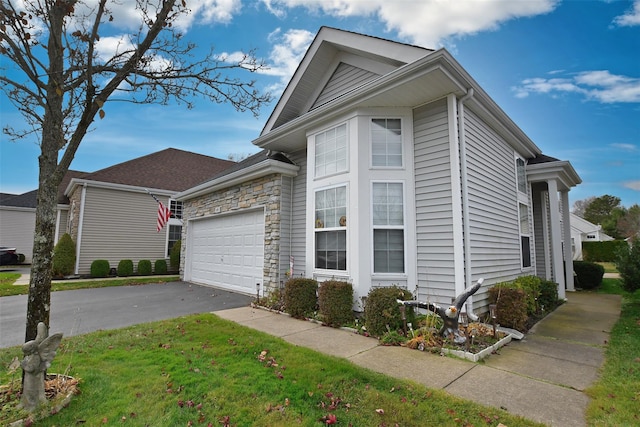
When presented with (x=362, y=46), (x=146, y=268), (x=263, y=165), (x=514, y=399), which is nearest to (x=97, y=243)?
(x=146, y=268)

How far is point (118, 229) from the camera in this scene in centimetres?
1454

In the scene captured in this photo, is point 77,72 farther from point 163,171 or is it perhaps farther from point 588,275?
point 163,171

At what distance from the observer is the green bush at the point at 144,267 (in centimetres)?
1437

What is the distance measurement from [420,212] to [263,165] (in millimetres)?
4195

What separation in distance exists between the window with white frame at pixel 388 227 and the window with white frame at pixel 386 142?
45 cm

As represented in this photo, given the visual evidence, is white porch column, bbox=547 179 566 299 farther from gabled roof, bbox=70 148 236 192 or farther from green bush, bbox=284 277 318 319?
gabled roof, bbox=70 148 236 192

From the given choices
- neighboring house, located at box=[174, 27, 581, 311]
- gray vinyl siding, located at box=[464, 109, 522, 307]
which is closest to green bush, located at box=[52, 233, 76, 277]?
neighboring house, located at box=[174, 27, 581, 311]

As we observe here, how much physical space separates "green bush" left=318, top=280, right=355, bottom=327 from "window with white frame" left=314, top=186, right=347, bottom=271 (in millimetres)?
599

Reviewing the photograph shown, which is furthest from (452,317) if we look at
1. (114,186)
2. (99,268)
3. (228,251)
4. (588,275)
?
(114,186)

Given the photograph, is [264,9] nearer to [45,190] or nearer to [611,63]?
[45,190]

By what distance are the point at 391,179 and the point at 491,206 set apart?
2.37 meters

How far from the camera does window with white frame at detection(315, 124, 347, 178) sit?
21.1 ft

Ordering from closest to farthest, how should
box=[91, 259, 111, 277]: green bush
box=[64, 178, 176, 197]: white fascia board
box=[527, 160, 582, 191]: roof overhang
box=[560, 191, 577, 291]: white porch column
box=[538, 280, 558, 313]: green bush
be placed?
box=[538, 280, 558, 313]: green bush
box=[527, 160, 582, 191]: roof overhang
box=[560, 191, 577, 291]: white porch column
box=[91, 259, 111, 277]: green bush
box=[64, 178, 176, 197]: white fascia board

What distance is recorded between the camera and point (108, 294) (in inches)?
361
